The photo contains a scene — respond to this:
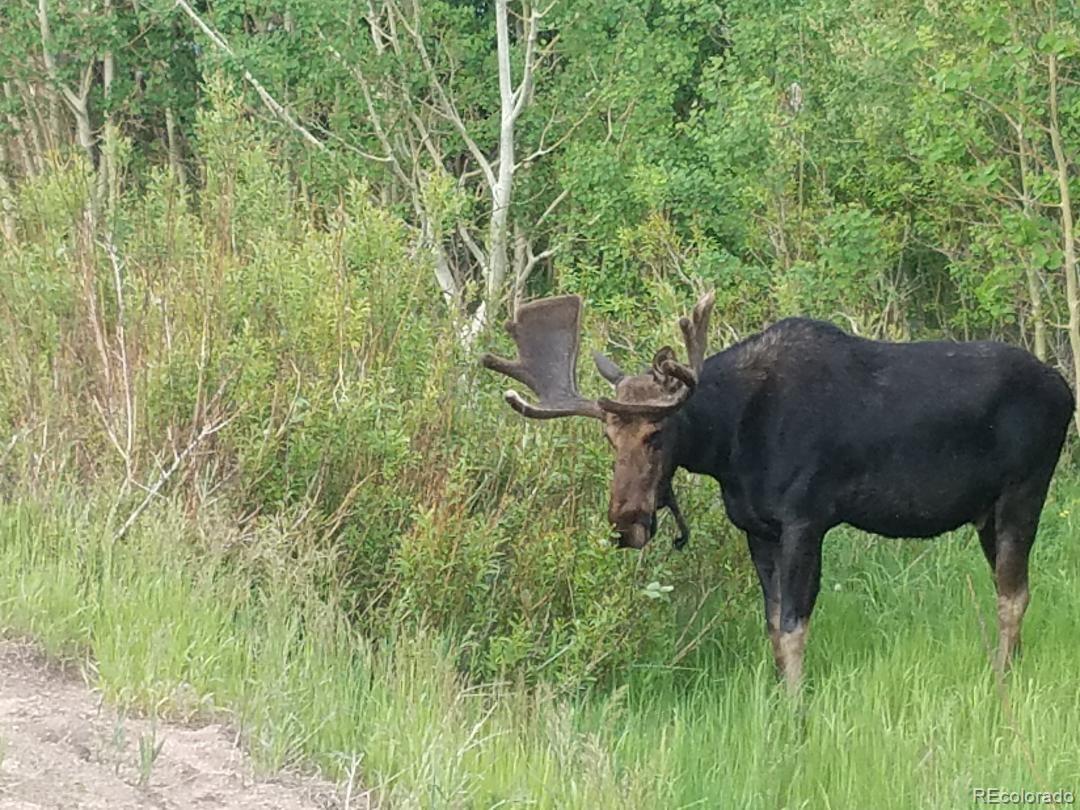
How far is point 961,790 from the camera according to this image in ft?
18.9

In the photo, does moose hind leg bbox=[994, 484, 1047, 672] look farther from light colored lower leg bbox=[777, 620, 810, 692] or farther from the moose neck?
the moose neck

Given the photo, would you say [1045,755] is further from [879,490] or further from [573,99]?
[573,99]

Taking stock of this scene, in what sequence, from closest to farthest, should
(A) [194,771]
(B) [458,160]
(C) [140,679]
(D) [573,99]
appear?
1. (A) [194,771]
2. (C) [140,679]
3. (D) [573,99]
4. (B) [458,160]

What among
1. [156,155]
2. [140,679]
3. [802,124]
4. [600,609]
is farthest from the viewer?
[156,155]

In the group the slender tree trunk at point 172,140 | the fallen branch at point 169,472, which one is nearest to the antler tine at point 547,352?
the fallen branch at point 169,472

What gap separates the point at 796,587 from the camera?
7.36 m

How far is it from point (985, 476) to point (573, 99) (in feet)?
31.6

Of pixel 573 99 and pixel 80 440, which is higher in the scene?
pixel 573 99

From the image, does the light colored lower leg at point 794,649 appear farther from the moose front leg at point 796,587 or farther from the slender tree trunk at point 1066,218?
the slender tree trunk at point 1066,218

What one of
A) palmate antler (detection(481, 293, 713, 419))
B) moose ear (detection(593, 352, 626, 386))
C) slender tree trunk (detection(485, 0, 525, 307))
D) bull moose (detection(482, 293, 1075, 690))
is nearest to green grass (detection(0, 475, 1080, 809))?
bull moose (detection(482, 293, 1075, 690))

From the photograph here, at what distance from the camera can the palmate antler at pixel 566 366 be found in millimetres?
6844

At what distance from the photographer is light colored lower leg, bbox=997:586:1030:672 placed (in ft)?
25.3

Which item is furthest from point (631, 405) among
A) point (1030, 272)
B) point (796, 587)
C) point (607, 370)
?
point (1030, 272)

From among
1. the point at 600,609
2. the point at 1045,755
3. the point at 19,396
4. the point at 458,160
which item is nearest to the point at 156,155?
the point at 458,160
